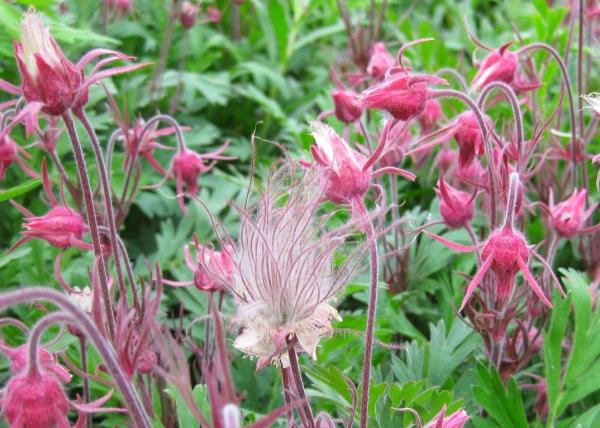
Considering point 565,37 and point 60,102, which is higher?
point 60,102

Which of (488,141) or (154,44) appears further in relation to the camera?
(154,44)

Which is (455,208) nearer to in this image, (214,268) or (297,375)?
(214,268)

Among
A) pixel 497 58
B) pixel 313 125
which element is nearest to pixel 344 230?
pixel 313 125

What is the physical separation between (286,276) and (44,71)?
1.65ft

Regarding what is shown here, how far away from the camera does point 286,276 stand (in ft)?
4.17

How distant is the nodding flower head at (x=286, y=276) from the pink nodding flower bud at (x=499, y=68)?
2.19 ft

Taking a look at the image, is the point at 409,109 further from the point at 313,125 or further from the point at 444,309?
the point at 444,309

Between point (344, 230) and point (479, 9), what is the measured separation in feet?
12.9

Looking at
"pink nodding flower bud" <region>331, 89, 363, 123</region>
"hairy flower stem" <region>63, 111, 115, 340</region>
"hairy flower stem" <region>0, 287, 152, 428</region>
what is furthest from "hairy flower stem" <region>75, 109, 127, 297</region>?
"pink nodding flower bud" <region>331, 89, 363, 123</region>

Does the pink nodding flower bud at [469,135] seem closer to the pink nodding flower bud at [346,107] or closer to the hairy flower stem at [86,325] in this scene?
the pink nodding flower bud at [346,107]

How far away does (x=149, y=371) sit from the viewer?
62.6 inches

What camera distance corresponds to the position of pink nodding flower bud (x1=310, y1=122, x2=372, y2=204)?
135 cm

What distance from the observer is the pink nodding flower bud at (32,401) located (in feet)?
3.62

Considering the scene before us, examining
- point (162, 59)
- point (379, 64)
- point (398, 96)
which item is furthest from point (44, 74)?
point (162, 59)
